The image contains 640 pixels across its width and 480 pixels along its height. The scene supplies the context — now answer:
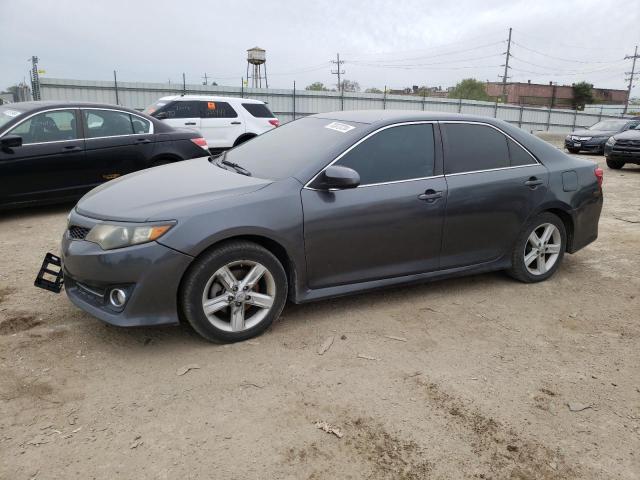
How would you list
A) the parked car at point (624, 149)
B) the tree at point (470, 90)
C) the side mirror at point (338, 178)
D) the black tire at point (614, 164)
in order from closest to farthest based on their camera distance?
the side mirror at point (338, 178) → the parked car at point (624, 149) → the black tire at point (614, 164) → the tree at point (470, 90)

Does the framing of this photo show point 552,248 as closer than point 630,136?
Yes

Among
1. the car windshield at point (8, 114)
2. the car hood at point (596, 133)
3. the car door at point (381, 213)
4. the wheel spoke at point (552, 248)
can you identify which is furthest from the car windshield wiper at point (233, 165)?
the car hood at point (596, 133)

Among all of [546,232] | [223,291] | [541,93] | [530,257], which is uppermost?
[541,93]

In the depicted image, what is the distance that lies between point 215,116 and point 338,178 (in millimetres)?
9268

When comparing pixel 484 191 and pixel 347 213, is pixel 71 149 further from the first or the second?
pixel 484 191

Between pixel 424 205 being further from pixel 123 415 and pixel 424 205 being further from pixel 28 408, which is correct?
pixel 28 408

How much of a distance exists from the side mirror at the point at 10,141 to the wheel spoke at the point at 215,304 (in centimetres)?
437

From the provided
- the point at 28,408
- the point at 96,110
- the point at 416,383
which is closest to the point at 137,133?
the point at 96,110

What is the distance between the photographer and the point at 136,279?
3.21m

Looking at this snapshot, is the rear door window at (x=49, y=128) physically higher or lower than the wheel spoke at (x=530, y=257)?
higher

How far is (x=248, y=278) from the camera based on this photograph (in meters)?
3.48

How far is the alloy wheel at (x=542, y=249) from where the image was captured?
15.8ft

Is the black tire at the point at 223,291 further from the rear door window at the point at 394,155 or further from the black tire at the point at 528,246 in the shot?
the black tire at the point at 528,246

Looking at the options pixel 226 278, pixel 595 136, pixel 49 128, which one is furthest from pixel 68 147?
→ pixel 595 136
